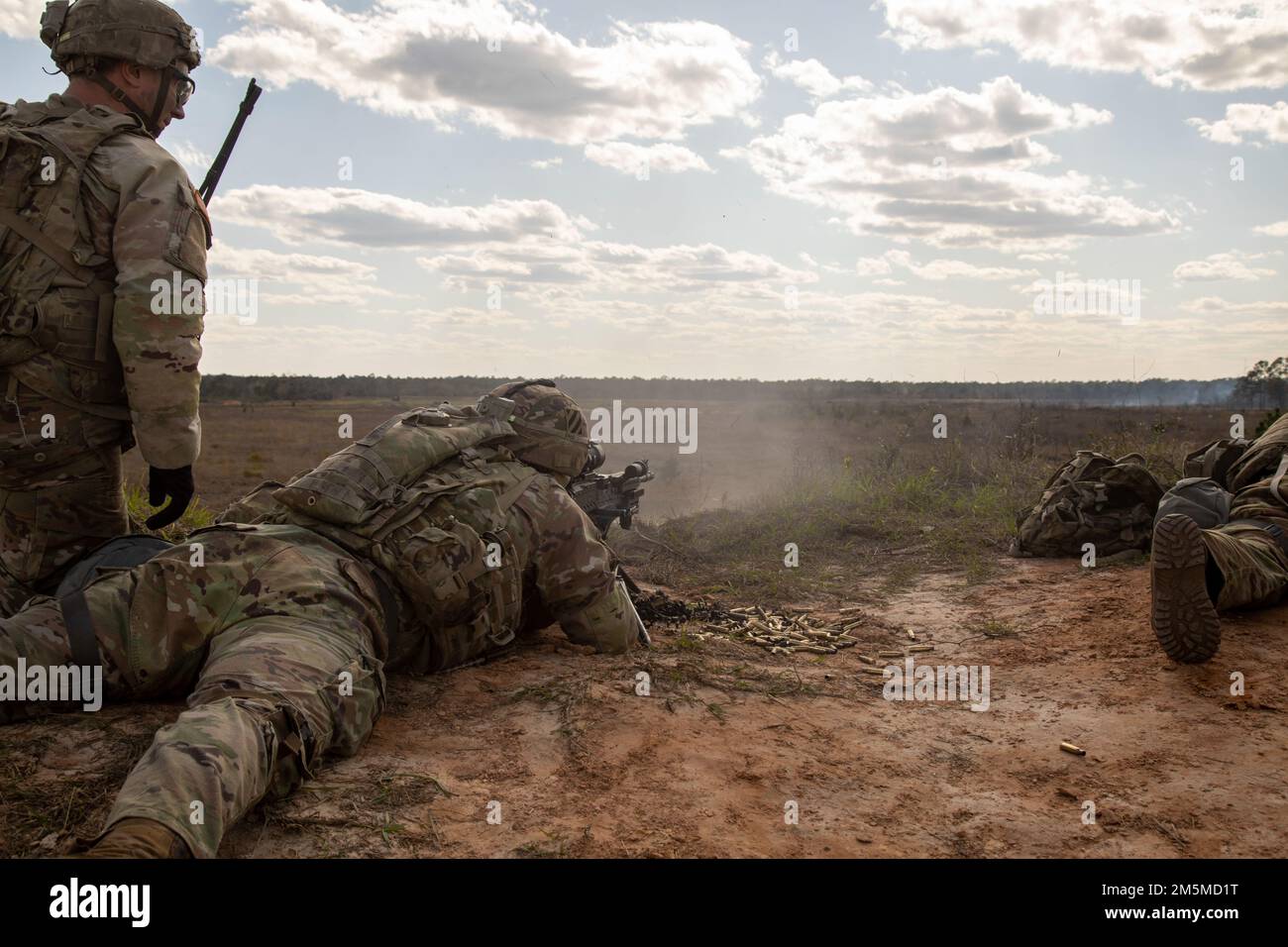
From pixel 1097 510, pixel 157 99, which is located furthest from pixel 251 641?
pixel 1097 510

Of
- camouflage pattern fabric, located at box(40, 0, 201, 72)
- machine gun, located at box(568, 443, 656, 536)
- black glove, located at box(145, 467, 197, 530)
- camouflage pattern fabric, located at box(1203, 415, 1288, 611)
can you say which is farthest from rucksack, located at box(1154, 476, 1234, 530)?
camouflage pattern fabric, located at box(40, 0, 201, 72)

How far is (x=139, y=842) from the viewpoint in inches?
81.7

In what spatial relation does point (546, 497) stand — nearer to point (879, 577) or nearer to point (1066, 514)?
point (879, 577)

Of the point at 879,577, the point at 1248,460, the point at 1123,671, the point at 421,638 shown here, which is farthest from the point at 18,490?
the point at 1248,460

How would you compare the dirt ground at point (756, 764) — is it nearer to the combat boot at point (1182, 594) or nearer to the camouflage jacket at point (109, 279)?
the combat boot at point (1182, 594)

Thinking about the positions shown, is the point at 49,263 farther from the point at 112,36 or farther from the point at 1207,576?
the point at 1207,576

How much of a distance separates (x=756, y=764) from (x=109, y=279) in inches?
119

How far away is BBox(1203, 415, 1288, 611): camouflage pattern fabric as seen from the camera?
473 cm

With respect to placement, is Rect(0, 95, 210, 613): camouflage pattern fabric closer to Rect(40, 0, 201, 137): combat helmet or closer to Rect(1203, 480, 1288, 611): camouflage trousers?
Rect(40, 0, 201, 137): combat helmet

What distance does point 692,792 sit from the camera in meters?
3.09

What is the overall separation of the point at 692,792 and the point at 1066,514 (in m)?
5.12

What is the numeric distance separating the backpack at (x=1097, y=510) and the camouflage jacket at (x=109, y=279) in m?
6.02

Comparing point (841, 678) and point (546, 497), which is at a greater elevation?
point (546, 497)
